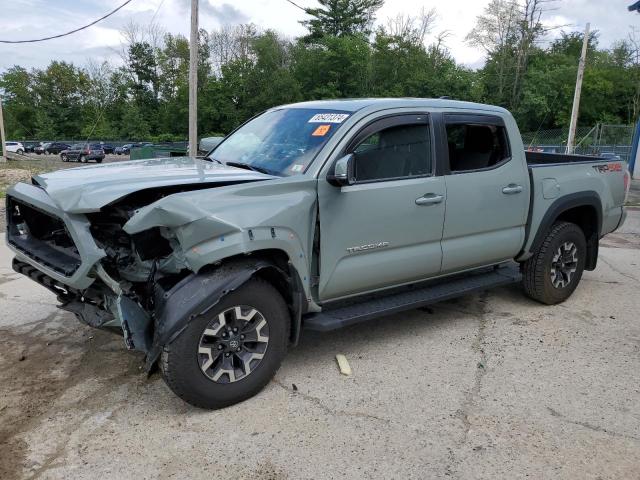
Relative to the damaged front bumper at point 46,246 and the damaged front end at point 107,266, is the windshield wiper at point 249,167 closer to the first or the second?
the damaged front end at point 107,266

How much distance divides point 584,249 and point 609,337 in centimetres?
113

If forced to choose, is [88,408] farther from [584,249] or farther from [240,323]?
[584,249]

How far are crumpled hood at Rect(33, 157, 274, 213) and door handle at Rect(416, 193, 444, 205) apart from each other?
3.93 ft

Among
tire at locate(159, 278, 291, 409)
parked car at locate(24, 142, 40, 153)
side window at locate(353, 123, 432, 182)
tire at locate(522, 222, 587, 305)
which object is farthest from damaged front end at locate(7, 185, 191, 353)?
parked car at locate(24, 142, 40, 153)

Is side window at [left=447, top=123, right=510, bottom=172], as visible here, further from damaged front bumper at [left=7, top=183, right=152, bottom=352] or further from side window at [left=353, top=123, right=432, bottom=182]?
damaged front bumper at [left=7, top=183, right=152, bottom=352]

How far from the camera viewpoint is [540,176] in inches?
194

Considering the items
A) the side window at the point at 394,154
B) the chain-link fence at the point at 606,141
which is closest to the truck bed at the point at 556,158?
the side window at the point at 394,154

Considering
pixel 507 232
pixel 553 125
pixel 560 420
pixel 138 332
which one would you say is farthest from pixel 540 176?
pixel 553 125

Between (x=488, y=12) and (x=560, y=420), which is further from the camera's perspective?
(x=488, y=12)

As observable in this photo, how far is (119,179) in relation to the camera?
135 inches

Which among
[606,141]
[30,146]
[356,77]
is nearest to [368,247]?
[606,141]

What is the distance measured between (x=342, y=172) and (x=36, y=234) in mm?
2308

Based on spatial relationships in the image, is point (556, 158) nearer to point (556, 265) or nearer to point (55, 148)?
point (556, 265)

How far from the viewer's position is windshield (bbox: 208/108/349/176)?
152 inches
